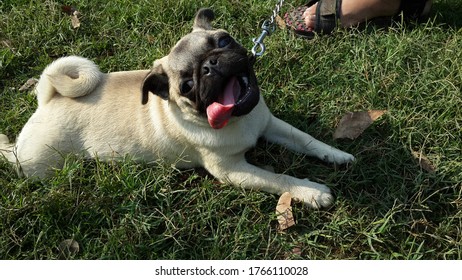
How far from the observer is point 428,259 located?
2604 millimetres

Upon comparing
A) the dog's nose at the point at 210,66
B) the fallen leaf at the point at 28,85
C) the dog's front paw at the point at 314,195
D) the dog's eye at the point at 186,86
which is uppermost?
the dog's nose at the point at 210,66

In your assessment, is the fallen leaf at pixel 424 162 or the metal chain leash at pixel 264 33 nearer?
the fallen leaf at pixel 424 162

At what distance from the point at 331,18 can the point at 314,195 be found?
72.4 inches

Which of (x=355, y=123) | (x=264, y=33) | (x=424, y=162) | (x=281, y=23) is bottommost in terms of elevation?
(x=424, y=162)

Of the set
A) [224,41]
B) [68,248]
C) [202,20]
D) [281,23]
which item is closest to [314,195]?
[224,41]

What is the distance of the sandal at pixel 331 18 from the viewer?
3938 mm

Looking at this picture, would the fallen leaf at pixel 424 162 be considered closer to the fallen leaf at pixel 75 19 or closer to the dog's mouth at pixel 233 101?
the dog's mouth at pixel 233 101

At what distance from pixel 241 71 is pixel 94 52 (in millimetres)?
2065

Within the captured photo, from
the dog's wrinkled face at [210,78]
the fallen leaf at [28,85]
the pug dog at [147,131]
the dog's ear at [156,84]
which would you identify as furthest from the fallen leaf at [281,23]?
the fallen leaf at [28,85]

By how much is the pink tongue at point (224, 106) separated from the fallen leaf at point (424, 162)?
1309mm

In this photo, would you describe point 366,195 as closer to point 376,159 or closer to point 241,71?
point 376,159

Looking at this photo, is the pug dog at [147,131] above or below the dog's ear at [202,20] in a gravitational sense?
below

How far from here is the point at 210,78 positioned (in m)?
2.60

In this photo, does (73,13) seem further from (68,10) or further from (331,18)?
(331,18)
